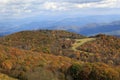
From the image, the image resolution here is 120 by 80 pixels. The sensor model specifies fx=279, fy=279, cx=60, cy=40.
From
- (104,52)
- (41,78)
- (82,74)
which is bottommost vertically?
(104,52)

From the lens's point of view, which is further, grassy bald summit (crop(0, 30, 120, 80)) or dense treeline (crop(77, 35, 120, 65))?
dense treeline (crop(77, 35, 120, 65))

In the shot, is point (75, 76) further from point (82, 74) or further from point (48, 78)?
point (48, 78)

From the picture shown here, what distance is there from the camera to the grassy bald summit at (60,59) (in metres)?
72.5

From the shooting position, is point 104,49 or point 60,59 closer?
point 60,59

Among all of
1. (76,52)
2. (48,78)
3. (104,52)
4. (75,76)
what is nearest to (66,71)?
(75,76)

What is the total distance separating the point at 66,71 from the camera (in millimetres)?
77375

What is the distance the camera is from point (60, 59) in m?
109

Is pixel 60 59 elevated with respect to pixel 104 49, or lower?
elevated

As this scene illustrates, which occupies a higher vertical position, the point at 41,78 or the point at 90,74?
the point at 41,78

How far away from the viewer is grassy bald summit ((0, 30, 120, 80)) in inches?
2853

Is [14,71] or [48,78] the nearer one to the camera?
[48,78]

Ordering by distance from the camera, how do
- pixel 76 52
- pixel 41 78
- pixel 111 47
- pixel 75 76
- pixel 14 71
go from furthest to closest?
pixel 111 47 → pixel 76 52 → pixel 75 76 → pixel 14 71 → pixel 41 78

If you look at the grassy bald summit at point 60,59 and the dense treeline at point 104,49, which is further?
the dense treeline at point 104,49

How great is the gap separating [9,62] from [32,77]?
2593cm
